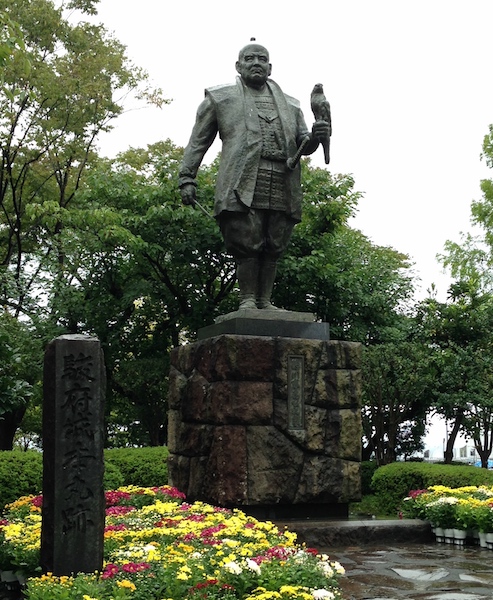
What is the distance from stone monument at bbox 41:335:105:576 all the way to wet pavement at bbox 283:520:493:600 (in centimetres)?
159

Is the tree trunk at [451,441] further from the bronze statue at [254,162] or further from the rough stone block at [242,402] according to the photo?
the rough stone block at [242,402]

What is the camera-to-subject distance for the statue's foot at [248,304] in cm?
762

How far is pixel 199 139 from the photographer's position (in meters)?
8.04

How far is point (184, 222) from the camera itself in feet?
47.1

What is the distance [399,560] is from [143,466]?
5.63 m

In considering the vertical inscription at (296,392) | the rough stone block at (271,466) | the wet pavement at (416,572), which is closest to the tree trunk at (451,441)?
the wet pavement at (416,572)

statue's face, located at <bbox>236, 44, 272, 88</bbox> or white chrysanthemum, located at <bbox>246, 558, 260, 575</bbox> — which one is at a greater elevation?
statue's face, located at <bbox>236, 44, 272, 88</bbox>

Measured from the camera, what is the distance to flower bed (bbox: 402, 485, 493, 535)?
22.7ft

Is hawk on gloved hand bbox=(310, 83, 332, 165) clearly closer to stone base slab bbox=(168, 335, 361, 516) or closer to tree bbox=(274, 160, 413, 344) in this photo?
stone base slab bbox=(168, 335, 361, 516)

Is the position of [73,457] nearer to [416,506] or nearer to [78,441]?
[78,441]

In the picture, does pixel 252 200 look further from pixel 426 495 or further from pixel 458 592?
pixel 458 592

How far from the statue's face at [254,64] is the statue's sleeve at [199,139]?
0.43 meters

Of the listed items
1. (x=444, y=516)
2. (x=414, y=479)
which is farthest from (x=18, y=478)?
(x=444, y=516)

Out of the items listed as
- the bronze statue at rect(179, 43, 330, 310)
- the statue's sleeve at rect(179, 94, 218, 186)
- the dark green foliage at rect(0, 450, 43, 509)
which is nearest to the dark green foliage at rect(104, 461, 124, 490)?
the dark green foliage at rect(0, 450, 43, 509)
